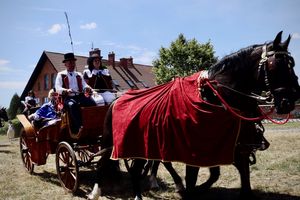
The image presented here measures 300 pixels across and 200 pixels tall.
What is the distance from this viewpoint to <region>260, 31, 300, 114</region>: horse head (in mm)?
3875

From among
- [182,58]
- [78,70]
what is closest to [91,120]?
[78,70]

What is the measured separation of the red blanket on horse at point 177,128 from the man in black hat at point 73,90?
53.5 inches

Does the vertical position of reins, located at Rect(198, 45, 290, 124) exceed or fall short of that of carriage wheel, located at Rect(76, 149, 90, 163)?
it exceeds it

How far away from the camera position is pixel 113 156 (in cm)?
555

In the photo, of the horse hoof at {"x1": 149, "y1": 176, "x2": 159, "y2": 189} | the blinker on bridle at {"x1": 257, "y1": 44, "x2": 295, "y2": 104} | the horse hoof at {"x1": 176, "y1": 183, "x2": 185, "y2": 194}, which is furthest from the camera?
the horse hoof at {"x1": 149, "y1": 176, "x2": 159, "y2": 189}

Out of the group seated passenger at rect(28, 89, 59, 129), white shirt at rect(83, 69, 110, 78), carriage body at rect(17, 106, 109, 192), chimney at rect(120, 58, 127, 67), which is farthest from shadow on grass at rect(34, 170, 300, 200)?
chimney at rect(120, 58, 127, 67)

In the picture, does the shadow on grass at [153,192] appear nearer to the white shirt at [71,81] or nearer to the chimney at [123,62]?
the white shirt at [71,81]

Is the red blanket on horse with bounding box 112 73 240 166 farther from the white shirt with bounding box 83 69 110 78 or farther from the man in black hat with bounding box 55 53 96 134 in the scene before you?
the white shirt with bounding box 83 69 110 78

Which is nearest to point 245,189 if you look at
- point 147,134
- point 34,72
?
point 147,134

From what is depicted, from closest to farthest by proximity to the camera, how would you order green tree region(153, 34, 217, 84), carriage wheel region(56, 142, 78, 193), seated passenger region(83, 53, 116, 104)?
carriage wheel region(56, 142, 78, 193), seated passenger region(83, 53, 116, 104), green tree region(153, 34, 217, 84)

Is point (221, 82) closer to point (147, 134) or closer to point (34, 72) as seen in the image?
point (147, 134)

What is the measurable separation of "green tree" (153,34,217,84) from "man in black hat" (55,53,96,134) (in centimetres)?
2864

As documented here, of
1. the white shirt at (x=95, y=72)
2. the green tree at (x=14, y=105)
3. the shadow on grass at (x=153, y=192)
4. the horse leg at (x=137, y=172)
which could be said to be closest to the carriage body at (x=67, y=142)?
the shadow on grass at (x=153, y=192)

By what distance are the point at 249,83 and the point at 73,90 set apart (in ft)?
12.1
